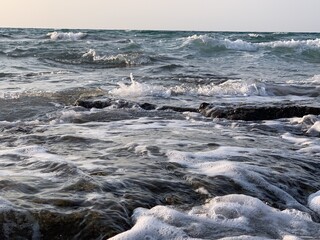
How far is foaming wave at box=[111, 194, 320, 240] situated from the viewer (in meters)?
2.53

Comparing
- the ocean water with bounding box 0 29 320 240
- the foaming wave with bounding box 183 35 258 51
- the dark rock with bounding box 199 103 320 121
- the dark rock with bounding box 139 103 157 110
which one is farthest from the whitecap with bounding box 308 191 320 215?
the foaming wave with bounding box 183 35 258 51

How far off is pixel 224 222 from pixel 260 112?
3.61m

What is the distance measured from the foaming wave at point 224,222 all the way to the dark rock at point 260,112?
3182mm

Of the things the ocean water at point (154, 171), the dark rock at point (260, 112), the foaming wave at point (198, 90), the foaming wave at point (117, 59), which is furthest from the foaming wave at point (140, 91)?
the foaming wave at point (117, 59)

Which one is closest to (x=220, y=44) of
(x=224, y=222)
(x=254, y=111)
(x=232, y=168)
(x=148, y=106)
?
(x=148, y=106)

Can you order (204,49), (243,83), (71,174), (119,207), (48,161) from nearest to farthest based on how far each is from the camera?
(119,207), (71,174), (48,161), (243,83), (204,49)

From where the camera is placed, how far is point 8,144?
445cm

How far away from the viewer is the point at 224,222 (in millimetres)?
2725

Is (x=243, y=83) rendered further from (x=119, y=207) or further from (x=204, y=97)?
(x=119, y=207)

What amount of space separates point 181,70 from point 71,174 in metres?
9.70

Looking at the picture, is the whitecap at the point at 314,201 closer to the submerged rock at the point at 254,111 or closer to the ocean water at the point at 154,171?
the ocean water at the point at 154,171

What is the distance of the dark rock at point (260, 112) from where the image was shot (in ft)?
20.1

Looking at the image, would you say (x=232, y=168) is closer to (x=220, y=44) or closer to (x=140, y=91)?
(x=140, y=91)

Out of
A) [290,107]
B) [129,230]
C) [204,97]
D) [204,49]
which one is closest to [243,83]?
[204,97]
